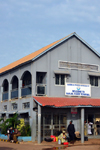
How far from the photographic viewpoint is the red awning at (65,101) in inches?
871

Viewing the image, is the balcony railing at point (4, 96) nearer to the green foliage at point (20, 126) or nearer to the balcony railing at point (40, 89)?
the green foliage at point (20, 126)

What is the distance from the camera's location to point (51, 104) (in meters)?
21.9

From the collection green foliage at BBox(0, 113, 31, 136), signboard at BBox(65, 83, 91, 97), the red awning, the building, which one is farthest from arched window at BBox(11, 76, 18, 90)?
signboard at BBox(65, 83, 91, 97)

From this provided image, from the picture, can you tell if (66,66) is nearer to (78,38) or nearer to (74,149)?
(78,38)

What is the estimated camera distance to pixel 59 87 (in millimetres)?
24922

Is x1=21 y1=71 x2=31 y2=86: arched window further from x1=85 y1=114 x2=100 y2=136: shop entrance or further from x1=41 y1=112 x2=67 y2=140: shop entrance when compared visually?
x1=85 y1=114 x2=100 y2=136: shop entrance

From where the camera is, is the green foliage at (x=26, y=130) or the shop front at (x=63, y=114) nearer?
the shop front at (x=63, y=114)

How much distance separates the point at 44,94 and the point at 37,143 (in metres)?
4.40

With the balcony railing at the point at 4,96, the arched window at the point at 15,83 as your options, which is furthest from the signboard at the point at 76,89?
the balcony railing at the point at 4,96

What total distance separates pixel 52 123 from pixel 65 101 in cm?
220

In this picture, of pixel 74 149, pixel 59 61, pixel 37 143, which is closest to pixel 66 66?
pixel 59 61

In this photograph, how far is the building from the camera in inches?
926

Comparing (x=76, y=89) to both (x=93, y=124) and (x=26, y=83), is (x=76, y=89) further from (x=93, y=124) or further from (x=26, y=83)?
(x=26, y=83)

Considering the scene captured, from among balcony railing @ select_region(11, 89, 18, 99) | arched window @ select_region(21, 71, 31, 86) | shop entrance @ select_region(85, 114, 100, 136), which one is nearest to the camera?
shop entrance @ select_region(85, 114, 100, 136)
